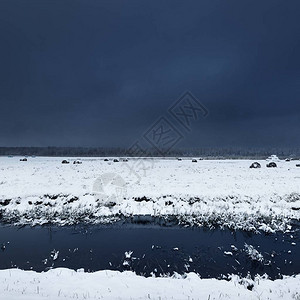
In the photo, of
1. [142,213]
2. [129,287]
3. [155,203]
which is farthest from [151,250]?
[155,203]

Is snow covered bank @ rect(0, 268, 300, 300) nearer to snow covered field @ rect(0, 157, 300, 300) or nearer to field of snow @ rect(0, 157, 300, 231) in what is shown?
snow covered field @ rect(0, 157, 300, 300)

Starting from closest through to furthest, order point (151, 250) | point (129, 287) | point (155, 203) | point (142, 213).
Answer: point (129, 287)
point (151, 250)
point (142, 213)
point (155, 203)

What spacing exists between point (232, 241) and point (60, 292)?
7.73 meters

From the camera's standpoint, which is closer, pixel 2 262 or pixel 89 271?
pixel 89 271

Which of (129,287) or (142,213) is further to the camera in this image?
(142,213)

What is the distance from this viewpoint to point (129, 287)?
6320 mm

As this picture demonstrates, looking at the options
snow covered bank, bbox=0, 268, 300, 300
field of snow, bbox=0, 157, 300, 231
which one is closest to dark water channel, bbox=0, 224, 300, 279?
snow covered bank, bbox=0, 268, 300, 300

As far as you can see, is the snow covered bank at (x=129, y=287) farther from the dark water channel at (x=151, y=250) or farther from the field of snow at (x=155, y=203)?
the field of snow at (x=155, y=203)

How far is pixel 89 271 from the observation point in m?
7.73

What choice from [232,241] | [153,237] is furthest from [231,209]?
[153,237]

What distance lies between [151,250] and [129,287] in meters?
3.37

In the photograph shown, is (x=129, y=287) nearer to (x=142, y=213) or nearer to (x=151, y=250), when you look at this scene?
(x=151, y=250)

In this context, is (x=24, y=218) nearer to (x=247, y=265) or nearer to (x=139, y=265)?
(x=139, y=265)

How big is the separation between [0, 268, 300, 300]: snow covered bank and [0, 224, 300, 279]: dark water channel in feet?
2.87
